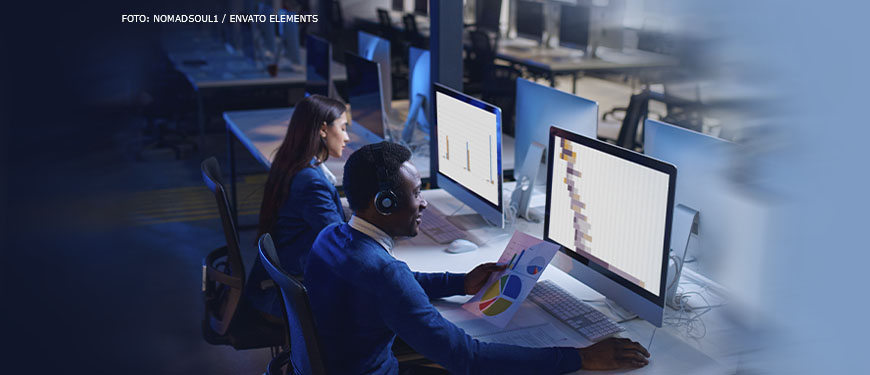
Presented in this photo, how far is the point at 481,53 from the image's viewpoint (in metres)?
7.50

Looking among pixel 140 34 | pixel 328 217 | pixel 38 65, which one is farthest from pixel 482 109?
pixel 140 34

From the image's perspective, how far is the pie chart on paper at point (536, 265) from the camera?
1.79 meters

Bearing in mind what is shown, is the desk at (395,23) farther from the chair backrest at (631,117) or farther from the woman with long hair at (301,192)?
the woman with long hair at (301,192)

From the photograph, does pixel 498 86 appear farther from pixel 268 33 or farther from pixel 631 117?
pixel 268 33

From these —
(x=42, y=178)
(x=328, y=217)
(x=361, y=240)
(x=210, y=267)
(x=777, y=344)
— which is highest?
(x=777, y=344)

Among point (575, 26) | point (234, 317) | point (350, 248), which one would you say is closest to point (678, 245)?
point (350, 248)

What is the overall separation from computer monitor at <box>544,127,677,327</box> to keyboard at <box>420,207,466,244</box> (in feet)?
1.63

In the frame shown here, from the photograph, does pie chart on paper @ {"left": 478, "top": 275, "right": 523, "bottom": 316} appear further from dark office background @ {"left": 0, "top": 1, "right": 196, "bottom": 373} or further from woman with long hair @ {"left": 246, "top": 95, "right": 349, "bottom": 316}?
dark office background @ {"left": 0, "top": 1, "right": 196, "bottom": 373}

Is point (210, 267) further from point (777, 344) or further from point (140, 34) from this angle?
point (140, 34)

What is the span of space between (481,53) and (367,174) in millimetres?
6093

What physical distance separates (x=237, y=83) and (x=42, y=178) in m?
1.88

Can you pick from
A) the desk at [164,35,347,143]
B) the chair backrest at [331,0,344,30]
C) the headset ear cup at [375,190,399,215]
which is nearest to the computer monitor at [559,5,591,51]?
the desk at [164,35,347,143]

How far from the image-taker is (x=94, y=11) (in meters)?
12.8

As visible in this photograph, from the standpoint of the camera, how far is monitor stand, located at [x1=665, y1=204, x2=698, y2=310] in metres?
1.77
